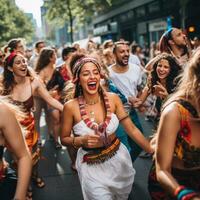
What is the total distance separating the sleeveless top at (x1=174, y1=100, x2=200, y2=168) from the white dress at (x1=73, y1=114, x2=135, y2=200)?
115 cm

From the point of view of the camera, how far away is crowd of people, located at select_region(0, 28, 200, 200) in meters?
2.26

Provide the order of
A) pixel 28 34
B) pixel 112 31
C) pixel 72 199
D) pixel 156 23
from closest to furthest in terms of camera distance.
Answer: pixel 72 199, pixel 156 23, pixel 112 31, pixel 28 34

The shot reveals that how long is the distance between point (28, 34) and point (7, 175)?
57.7 metres

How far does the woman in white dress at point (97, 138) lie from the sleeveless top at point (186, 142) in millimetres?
1076

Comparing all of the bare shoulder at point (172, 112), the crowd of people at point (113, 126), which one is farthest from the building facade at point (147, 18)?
the bare shoulder at point (172, 112)

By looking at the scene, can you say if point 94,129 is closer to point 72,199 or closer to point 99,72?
point 99,72

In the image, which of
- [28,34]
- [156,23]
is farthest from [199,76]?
[28,34]

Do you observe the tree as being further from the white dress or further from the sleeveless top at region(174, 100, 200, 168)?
the sleeveless top at region(174, 100, 200, 168)

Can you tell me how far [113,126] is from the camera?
3486 millimetres

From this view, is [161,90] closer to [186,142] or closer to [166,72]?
[166,72]

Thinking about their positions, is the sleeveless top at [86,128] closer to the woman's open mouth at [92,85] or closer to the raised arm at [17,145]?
the woman's open mouth at [92,85]

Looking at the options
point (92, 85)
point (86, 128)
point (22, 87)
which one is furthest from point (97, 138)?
point (22, 87)

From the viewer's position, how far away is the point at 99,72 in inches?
144

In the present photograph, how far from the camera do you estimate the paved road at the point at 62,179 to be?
5160mm
